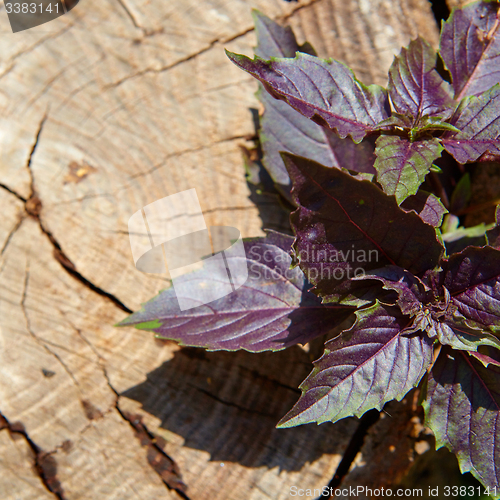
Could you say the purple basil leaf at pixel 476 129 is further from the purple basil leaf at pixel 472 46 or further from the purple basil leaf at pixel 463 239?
the purple basil leaf at pixel 463 239

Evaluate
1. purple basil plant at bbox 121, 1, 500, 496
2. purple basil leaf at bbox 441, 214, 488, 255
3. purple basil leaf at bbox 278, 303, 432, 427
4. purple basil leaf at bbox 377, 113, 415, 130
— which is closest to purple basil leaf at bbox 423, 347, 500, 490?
purple basil plant at bbox 121, 1, 500, 496

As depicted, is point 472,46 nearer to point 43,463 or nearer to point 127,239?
point 127,239

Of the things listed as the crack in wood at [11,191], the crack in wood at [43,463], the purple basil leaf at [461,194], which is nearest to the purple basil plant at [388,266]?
the purple basil leaf at [461,194]

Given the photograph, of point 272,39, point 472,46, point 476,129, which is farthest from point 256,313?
point 472,46

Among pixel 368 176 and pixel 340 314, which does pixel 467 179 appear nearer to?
pixel 368 176

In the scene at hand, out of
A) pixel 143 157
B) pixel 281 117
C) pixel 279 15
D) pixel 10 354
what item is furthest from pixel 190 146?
pixel 10 354

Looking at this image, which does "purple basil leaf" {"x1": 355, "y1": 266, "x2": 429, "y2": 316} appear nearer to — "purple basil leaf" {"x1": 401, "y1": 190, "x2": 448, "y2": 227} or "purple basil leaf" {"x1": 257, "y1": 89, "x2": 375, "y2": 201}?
"purple basil leaf" {"x1": 401, "y1": 190, "x2": 448, "y2": 227}

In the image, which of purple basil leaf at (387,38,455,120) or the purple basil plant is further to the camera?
purple basil leaf at (387,38,455,120)
